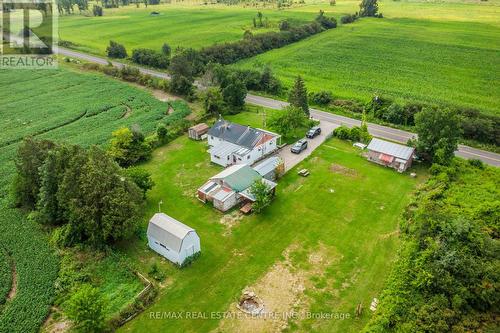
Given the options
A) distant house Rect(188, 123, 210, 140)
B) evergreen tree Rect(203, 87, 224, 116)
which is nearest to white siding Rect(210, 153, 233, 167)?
distant house Rect(188, 123, 210, 140)

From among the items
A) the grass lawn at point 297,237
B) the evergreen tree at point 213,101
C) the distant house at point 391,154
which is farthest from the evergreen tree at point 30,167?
the distant house at point 391,154

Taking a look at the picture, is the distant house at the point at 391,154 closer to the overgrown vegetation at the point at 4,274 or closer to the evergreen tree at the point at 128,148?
the evergreen tree at the point at 128,148

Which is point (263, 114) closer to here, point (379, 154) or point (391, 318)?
point (379, 154)

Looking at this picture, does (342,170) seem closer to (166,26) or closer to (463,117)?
(463,117)

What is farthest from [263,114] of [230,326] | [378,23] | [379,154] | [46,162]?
[378,23]

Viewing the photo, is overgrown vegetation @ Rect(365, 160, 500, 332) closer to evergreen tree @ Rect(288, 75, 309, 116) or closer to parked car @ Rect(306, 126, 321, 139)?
parked car @ Rect(306, 126, 321, 139)

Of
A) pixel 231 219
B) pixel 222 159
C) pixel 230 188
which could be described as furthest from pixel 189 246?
pixel 222 159
